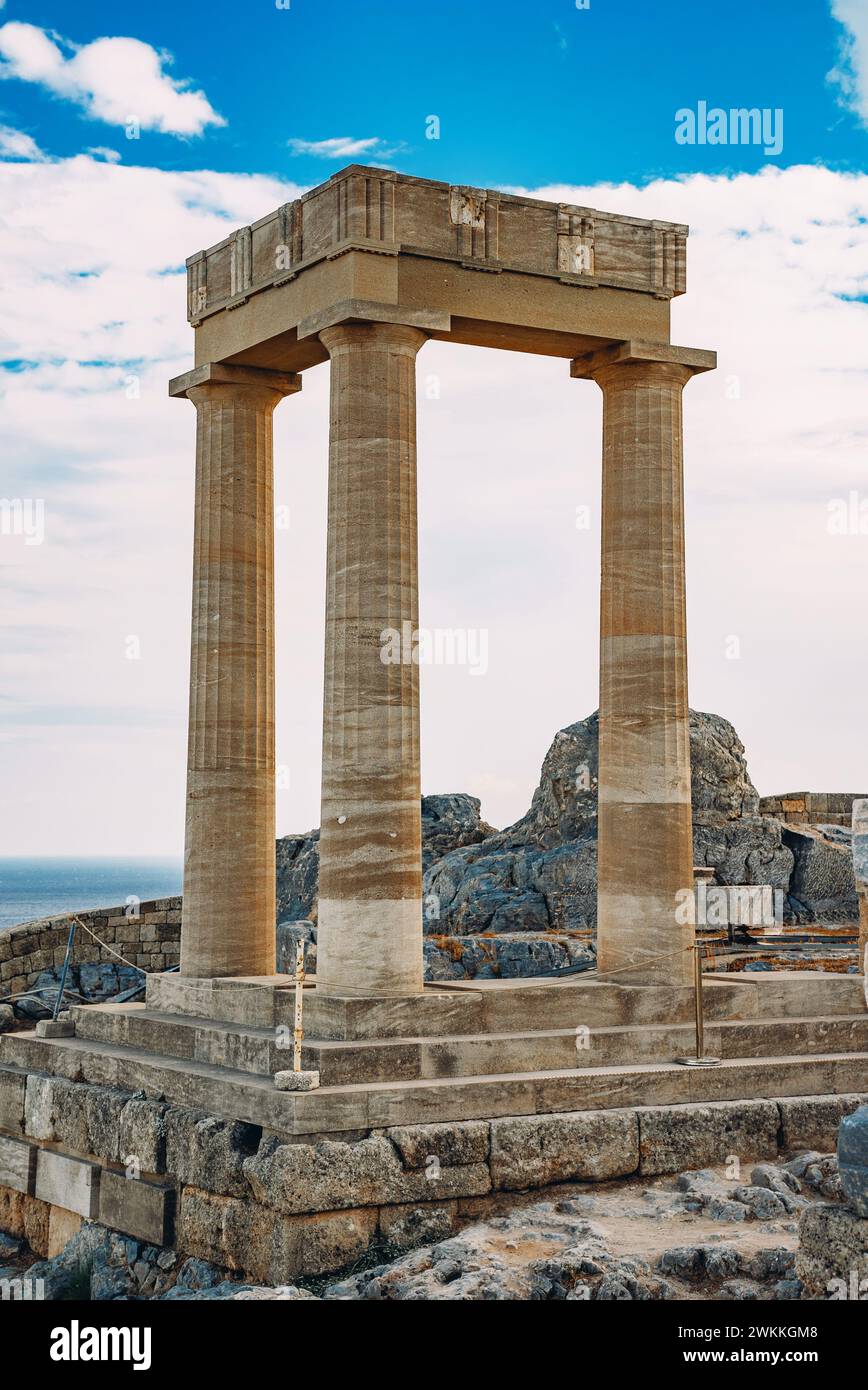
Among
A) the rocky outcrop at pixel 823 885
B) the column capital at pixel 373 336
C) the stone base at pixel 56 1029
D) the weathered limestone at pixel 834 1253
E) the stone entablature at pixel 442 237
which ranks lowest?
the weathered limestone at pixel 834 1253

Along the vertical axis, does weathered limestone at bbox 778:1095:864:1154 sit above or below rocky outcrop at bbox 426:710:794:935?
below

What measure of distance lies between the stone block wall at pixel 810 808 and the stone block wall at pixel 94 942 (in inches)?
562

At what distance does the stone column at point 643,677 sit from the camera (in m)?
20.0

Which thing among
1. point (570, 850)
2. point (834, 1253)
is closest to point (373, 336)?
point (834, 1253)

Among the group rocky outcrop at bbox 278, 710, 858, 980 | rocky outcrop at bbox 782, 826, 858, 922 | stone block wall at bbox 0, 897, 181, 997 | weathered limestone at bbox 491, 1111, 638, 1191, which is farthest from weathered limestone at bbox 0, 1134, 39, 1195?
rocky outcrop at bbox 782, 826, 858, 922

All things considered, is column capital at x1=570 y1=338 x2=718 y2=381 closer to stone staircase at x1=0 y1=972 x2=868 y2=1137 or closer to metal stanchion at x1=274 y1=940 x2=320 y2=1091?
stone staircase at x1=0 y1=972 x2=868 y2=1137

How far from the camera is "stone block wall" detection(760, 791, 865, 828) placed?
36969 mm

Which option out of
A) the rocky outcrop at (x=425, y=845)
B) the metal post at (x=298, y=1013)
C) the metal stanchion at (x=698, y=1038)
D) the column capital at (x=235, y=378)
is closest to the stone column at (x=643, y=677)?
the metal stanchion at (x=698, y=1038)

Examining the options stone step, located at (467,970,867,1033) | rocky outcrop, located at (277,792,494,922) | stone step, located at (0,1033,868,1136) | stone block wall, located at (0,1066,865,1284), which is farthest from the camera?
rocky outcrop, located at (277,792,494,922)

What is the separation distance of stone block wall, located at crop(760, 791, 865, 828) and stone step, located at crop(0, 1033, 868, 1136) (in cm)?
1740

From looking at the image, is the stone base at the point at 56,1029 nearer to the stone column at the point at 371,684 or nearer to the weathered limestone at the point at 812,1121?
the stone column at the point at 371,684

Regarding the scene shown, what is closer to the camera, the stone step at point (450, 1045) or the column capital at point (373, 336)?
the stone step at point (450, 1045)

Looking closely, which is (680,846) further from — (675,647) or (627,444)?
(627,444)

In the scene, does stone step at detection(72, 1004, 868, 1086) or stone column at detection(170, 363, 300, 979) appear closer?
stone step at detection(72, 1004, 868, 1086)
